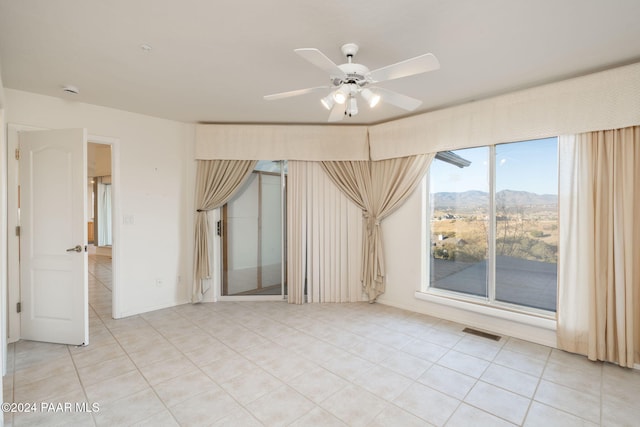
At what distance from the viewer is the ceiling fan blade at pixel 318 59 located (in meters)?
1.75

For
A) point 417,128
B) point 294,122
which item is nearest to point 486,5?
point 417,128

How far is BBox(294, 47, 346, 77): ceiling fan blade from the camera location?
175cm

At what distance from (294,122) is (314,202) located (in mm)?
1225

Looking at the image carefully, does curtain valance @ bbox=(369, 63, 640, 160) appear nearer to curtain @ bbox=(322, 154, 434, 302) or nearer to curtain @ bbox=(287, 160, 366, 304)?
curtain @ bbox=(322, 154, 434, 302)

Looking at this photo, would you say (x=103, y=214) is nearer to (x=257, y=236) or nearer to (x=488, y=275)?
(x=257, y=236)

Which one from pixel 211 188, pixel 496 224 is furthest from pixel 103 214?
pixel 496 224

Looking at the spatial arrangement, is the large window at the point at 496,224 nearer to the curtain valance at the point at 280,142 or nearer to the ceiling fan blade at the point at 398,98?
the curtain valance at the point at 280,142

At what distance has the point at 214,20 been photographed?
2.07m

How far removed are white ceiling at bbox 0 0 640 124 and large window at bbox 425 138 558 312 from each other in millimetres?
814

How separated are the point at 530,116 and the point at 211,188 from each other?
13.5 feet

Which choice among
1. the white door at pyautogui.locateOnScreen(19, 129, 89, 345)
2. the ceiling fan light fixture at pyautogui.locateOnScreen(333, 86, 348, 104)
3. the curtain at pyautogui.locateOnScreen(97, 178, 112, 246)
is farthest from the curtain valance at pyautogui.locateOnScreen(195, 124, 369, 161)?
the curtain at pyautogui.locateOnScreen(97, 178, 112, 246)

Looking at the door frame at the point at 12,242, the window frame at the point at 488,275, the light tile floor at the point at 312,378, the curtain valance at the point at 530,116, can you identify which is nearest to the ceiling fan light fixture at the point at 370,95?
the curtain valance at the point at 530,116

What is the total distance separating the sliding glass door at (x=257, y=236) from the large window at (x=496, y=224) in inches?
88.3

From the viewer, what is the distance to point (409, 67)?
1.94 metres
